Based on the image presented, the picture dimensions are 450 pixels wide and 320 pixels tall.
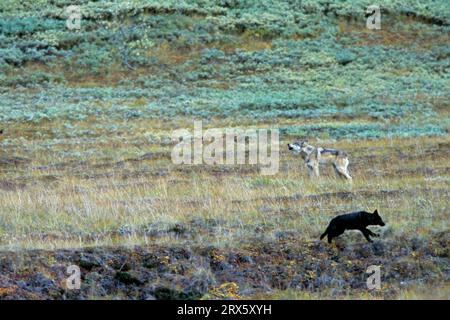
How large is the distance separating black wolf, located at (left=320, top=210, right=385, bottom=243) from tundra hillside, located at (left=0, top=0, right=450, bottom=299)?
172mm

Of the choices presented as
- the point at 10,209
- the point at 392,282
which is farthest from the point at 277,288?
the point at 10,209

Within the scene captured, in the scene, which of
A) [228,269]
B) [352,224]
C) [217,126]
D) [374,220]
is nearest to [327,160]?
[374,220]

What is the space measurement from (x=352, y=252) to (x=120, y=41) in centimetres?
3962

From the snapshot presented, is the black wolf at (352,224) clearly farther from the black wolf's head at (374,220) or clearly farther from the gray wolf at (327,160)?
the gray wolf at (327,160)

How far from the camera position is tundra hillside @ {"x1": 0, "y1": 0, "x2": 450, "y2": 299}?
9.48 meters

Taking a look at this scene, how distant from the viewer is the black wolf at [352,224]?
10.3 m

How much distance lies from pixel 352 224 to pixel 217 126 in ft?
70.8

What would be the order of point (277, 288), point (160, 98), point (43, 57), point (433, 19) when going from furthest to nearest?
point (433, 19) < point (43, 57) < point (160, 98) < point (277, 288)

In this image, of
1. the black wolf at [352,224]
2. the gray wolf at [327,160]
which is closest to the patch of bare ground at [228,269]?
the black wolf at [352,224]

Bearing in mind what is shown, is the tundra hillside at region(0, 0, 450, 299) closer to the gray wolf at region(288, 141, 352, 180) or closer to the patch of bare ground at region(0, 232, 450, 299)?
the patch of bare ground at region(0, 232, 450, 299)

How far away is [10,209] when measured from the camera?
13.7 meters

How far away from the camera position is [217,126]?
31719mm

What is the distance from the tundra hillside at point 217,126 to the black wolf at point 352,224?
172 millimetres
